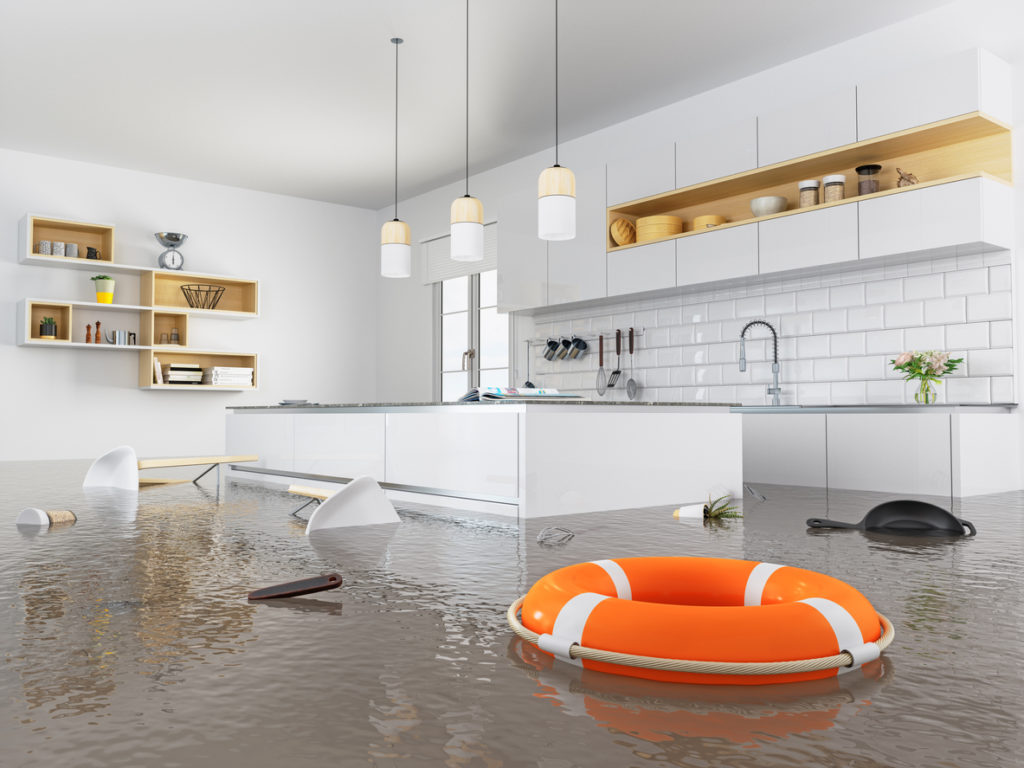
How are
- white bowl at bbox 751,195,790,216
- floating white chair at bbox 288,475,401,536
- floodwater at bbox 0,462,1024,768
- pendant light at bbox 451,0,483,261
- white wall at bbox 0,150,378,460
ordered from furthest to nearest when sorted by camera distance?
white wall at bbox 0,150,378,460
white bowl at bbox 751,195,790,216
pendant light at bbox 451,0,483,261
floating white chair at bbox 288,475,401,536
floodwater at bbox 0,462,1024,768

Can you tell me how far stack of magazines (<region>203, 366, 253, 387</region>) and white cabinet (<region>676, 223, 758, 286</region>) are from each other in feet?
15.2

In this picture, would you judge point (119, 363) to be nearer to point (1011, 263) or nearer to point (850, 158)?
point (850, 158)

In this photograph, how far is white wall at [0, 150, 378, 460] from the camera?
7.28 m

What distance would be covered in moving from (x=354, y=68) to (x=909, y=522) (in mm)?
4524

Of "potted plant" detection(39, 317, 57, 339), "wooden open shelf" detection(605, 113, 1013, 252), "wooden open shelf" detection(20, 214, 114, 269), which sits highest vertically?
"wooden open shelf" detection(20, 214, 114, 269)

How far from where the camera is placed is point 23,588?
192 centimetres

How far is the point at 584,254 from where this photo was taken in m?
6.19

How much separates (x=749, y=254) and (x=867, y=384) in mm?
1029

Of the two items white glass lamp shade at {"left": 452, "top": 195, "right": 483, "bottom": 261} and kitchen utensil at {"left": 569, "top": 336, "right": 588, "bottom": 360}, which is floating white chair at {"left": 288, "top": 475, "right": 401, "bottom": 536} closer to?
white glass lamp shade at {"left": 452, "top": 195, "right": 483, "bottom": 261}

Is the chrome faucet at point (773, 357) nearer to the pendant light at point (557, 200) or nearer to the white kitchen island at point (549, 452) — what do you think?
the white kitchen island at point (549, 452)

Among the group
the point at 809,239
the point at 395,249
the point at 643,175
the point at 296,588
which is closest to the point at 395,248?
the point at 395,249

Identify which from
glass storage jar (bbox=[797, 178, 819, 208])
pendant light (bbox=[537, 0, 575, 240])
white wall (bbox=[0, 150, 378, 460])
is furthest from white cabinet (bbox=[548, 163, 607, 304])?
white wall (bbox=[0, 150, 378, 460])

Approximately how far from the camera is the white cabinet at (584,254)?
19.9 feet

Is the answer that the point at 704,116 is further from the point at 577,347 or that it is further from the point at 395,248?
the point at 395,248
